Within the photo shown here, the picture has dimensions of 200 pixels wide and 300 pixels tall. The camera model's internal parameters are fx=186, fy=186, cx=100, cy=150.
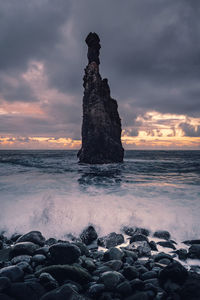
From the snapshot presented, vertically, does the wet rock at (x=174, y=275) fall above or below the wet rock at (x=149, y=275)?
above

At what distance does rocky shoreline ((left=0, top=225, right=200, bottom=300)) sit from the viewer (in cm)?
281

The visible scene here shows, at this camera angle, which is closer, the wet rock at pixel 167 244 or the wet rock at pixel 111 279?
the wet rock at pixel 111 279

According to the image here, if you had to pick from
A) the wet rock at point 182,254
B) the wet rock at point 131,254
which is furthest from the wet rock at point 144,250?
the wet rock at point 182,254

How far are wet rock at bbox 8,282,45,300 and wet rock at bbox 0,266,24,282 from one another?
32 cm

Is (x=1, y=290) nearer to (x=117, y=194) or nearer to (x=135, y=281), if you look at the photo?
(x=135, y=281)

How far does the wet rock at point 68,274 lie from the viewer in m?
3.29

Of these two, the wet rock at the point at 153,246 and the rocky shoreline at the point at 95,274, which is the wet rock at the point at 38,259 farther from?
the wet rock at the point at 153,246

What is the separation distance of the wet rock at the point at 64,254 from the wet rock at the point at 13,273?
0.72 meters

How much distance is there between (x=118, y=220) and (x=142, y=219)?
907 millimetres

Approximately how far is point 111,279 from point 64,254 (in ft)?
3.95

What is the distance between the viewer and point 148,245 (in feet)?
15.9

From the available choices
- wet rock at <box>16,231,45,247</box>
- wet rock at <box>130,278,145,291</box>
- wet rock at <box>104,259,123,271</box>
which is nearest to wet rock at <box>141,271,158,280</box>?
wet rock at <box>130,278,145,291</box>

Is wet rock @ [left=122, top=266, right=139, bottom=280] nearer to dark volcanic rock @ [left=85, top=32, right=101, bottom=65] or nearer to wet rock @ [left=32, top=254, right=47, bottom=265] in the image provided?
wet rock @ [left=32, top=254, right=47, bottom=265]

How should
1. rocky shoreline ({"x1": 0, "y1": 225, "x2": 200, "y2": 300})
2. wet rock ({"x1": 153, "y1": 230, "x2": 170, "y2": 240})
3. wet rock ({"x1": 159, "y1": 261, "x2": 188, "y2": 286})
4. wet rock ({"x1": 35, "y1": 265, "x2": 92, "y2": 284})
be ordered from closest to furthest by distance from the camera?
1. rocky shoreline ({"x1": 0, "y1": 225, "x2": 200, "y2": 300})
2. wet rock ({"x1": 159, "y1": 261, "x2": 188, "y2": 286})
3. wet rock ({"x1": 35, "y1": 265, "x2": 92, "y2": 284})
4. wet rock ({"x1": 153, "y1": 230, "x2": 170, "y2": 240})
